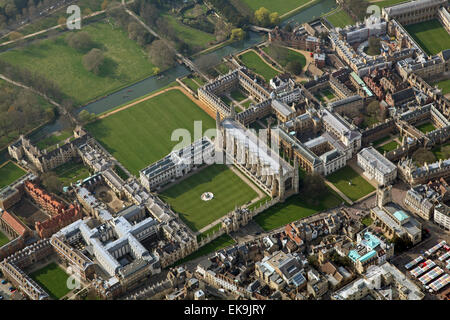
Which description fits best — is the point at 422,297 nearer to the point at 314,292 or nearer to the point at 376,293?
the point at 376,293

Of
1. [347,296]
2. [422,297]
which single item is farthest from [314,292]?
[422,297]

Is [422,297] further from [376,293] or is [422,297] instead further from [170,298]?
[170,298]
